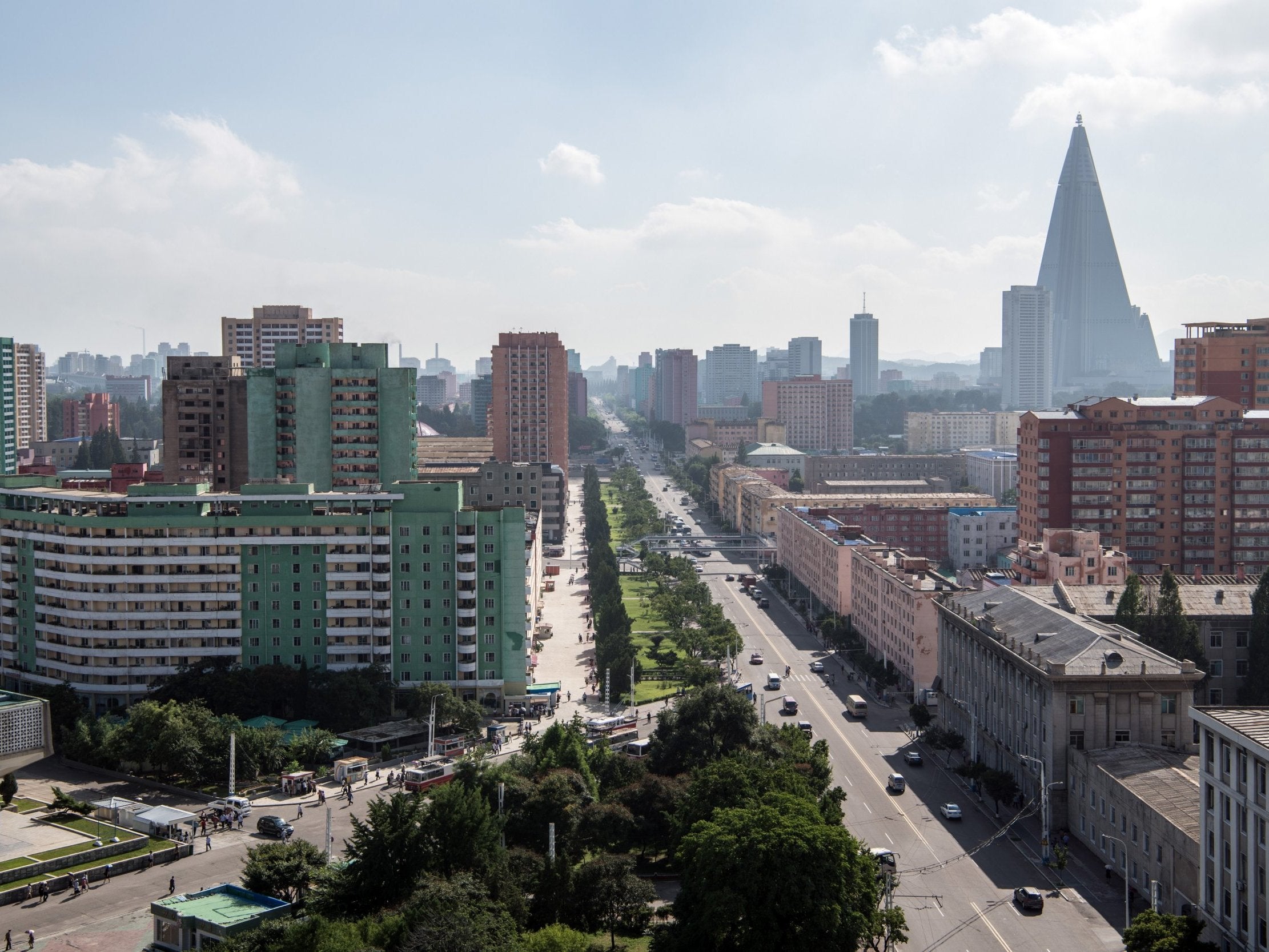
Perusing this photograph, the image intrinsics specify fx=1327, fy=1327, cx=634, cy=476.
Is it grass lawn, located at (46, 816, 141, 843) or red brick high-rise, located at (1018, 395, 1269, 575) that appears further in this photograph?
red brick high-rise, located at (1018, 395, 1269, 575)

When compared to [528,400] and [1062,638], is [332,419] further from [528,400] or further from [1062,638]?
[528,400]

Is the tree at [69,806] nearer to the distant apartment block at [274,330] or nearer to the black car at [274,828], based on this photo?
the black car at [274,828]

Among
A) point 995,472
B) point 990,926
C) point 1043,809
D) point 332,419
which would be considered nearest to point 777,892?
point 990,926

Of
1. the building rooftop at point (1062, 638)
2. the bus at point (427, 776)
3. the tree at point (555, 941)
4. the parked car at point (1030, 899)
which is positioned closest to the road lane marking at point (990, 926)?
the parked car at point (1030, 899)

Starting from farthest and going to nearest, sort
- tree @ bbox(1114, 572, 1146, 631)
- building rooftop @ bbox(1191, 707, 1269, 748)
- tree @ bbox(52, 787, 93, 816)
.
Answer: tree @ bbox(1114, 572, 1146, 631) < tree @ bbox(52, 787, 93, 816) < building rooftop @ bbox(1191, 707, 1269, 748)

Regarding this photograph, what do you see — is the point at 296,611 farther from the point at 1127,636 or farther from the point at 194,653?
the point at 1127,636

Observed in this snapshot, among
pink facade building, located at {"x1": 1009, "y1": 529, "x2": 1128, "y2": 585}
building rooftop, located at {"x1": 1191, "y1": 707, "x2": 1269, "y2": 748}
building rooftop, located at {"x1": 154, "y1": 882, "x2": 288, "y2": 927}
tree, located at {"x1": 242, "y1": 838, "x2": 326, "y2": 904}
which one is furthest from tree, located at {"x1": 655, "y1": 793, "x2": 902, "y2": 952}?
pink facade building, located at {"x1": 1009, "y1": 529, "x2": 1128, "y2": 585}

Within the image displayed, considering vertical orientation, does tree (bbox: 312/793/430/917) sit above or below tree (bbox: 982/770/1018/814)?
above

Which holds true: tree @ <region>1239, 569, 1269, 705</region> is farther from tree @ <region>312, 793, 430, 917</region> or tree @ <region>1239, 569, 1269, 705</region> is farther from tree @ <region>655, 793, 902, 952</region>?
tree @ <region>312, 793, 430, 917</region>
